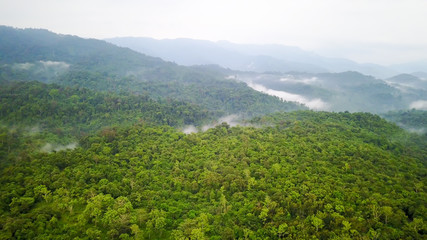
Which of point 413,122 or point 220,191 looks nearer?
point 220,191

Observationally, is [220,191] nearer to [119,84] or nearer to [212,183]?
[212,183]

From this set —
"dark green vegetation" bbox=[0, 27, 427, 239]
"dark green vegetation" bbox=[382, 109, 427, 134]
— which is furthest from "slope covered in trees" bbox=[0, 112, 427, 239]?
"dark green vegetation" bbox=[382, 109, 427, 134]

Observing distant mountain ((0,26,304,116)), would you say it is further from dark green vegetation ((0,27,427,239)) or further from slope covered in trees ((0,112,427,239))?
slope covered in trees ((0,112,427,239))

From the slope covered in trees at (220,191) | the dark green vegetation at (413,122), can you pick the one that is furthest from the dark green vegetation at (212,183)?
the dark green vegetation at (413,122)

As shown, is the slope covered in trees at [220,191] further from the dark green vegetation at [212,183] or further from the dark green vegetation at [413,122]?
the dark green vegetation at [413,122]

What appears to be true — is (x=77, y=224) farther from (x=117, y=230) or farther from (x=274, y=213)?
(x=274, y=213)

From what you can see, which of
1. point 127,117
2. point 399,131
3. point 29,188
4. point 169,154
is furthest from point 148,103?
point 399,131

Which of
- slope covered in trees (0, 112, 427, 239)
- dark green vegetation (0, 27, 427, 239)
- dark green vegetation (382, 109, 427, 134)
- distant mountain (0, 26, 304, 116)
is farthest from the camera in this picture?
distant mountain (0, 26, 304, 116)

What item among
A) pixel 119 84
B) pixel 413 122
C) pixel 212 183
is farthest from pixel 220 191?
pixel 119 84

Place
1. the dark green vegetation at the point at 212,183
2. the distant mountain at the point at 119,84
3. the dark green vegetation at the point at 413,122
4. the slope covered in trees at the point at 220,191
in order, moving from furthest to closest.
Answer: the distant mountain at the point at 119,84 → the dark green vegetation at the point at 413,122 → the dark green vegetation at the point at 212,183 → the slope covered in trees at the point at 220,191
